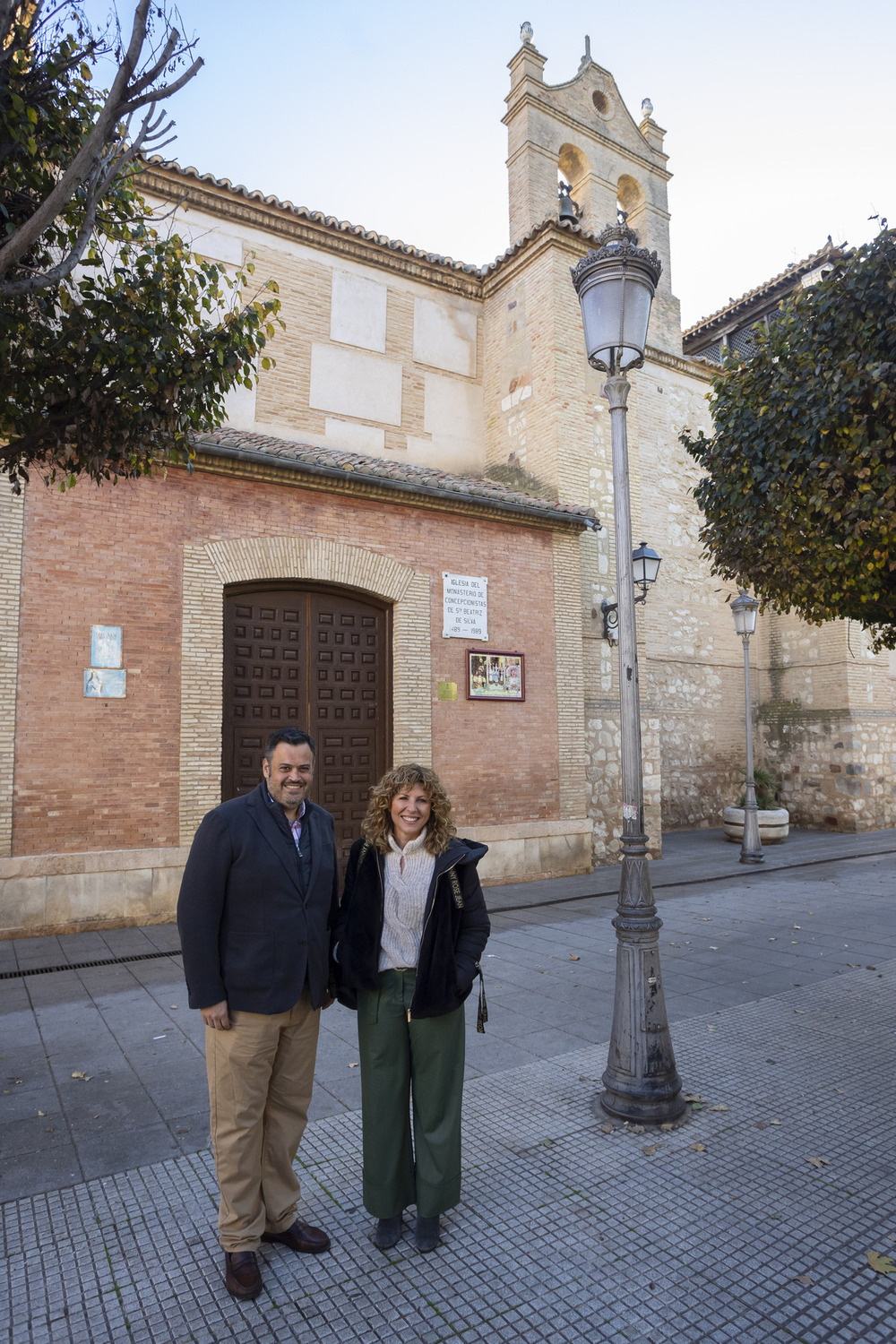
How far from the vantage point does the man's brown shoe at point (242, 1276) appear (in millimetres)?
2584

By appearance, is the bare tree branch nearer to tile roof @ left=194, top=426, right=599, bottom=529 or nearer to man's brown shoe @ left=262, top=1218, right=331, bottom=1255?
man's brown shoe @ left=262, top=1218, right=331, bottom=1255

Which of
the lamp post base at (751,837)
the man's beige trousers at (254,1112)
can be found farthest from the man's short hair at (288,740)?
the lamp post base at (751,837)

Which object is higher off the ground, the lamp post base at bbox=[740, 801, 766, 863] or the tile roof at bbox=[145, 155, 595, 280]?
the tile roof at bbox=[145, 155, 595, 280]

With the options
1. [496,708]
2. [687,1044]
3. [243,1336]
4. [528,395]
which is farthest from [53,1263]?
[528,395]

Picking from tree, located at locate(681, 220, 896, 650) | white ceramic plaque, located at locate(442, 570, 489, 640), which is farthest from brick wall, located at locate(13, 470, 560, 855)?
tree, located at locate(681, 220, 896, 650)

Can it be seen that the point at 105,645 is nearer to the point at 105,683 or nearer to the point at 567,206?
the point at 105,683

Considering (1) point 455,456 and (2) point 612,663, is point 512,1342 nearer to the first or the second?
Result: (2) point 612,663

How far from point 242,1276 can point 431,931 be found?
3.99ft

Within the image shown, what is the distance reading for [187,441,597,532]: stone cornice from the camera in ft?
29.2

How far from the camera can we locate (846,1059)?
4.62 metres

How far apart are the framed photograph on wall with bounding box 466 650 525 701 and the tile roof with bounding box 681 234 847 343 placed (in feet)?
36.7

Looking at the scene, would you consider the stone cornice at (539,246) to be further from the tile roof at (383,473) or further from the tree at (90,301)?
the tree at (90,301)

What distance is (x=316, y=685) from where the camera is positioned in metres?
9.70

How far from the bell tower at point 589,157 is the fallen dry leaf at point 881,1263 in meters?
15.5
